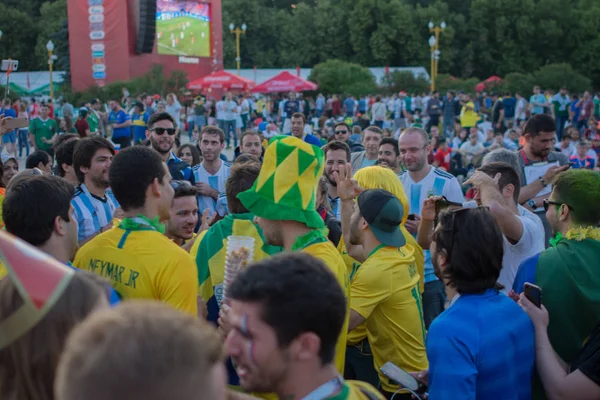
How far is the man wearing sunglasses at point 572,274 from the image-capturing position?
291 cm

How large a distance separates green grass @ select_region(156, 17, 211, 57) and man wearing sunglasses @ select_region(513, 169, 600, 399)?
131ft

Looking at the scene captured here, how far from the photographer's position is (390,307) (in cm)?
361

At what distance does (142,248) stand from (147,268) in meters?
0.11

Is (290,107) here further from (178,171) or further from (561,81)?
(561,81)

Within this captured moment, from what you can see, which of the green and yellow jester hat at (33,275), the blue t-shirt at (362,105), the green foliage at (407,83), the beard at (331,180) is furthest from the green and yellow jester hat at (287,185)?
the green foliage at (407,83)

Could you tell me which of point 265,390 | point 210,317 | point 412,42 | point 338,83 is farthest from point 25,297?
point 412,42

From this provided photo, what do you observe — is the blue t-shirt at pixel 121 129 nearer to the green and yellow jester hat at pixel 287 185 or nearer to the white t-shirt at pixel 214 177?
the white t-shirt at pixel 214 177

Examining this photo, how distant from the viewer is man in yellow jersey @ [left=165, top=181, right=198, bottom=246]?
4.87 m

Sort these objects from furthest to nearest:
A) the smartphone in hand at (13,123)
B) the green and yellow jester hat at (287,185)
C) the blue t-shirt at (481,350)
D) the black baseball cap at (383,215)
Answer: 1. the smartphone in hand at (13,123)
2. the black baseball cap at (383,215)
3. the green and yellow jester hat at (287,185)
4. the blue t-shirt at (481,350)

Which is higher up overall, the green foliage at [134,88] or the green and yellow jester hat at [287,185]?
the green foliage at [134,88]

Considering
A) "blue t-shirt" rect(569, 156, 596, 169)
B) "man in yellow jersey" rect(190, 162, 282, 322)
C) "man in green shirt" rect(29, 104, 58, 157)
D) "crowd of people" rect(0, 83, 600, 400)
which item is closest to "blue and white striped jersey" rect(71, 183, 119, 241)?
"crowd of people" rect(0, 83, 600, 400)

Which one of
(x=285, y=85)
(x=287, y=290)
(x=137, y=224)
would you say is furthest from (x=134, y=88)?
(x=287, y=290)

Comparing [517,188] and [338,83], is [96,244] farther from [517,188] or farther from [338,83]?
[338,83]

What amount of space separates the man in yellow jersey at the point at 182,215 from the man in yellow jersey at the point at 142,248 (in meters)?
1.48
